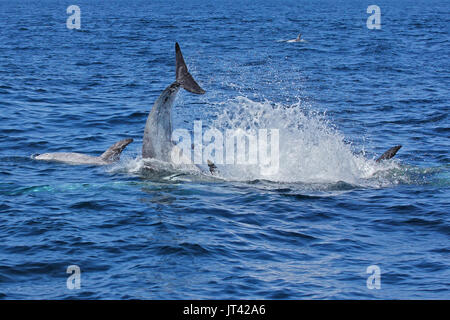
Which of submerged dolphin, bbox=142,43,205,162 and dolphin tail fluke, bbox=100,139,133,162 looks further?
dolphin tail fluke, bbox=100,139,133,162

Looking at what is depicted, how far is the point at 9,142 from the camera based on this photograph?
17938mm

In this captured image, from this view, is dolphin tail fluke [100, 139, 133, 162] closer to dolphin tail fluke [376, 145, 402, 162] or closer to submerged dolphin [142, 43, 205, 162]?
submerged dolphin [142, 43, 205, 162]

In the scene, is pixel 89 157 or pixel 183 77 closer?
pixel 183 77

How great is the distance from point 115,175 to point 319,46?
2799 cm

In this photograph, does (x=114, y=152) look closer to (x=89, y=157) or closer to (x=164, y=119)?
(x=89, y=157)

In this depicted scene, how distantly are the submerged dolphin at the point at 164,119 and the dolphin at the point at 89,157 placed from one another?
2.97 ft

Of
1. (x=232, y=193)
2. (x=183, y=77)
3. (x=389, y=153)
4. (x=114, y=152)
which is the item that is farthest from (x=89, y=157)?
(x=389, y=153)

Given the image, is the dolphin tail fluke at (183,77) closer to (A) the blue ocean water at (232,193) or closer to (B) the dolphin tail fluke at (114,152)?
(A) the blue ocean water at (232,193)

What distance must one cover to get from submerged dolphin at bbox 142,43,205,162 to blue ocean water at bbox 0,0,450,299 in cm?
75

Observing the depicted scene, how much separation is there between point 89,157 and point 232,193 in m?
4.48

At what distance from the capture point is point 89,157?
52.6 ft

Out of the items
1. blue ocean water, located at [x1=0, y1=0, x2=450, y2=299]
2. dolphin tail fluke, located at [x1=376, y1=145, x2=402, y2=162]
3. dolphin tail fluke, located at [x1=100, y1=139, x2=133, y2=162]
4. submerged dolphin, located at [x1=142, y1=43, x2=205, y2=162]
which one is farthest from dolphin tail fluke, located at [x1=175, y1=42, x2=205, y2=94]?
dolphin tail fluke, located at [x1=376, y1=145, x2=402, y2=162]

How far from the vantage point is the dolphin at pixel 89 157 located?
15.7m

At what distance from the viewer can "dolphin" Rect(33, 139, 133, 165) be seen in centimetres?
1571
